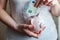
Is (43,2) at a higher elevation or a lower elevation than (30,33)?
higher

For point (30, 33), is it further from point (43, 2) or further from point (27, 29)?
point (43, 2)

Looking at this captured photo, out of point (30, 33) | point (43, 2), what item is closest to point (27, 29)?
point (30, 33)

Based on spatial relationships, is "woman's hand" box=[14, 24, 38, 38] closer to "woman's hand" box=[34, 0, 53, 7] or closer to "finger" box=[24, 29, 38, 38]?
"finger" box=[24, 29, 38, 38]

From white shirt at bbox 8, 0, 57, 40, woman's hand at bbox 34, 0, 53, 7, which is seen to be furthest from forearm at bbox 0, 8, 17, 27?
woman's hand at bbox 34, 0, 53, 7

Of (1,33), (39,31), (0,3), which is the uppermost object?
(0,3)

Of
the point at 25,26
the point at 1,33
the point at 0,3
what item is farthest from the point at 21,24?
the point at 1,33

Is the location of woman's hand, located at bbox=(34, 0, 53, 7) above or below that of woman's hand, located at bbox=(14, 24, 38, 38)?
above

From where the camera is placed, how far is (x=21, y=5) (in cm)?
71

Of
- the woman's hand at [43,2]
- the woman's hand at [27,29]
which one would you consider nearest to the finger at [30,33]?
the woman's hand at [27,29]

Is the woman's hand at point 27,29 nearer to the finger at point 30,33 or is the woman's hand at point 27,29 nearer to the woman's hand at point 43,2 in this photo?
the finger at point 30,33

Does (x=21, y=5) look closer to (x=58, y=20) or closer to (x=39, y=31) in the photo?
(x=39, y=31)

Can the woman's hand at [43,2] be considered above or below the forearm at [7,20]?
above

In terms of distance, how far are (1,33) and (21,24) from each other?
394 mm

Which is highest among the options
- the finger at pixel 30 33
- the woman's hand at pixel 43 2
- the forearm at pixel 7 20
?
the woman's hand at pixel 43 2
